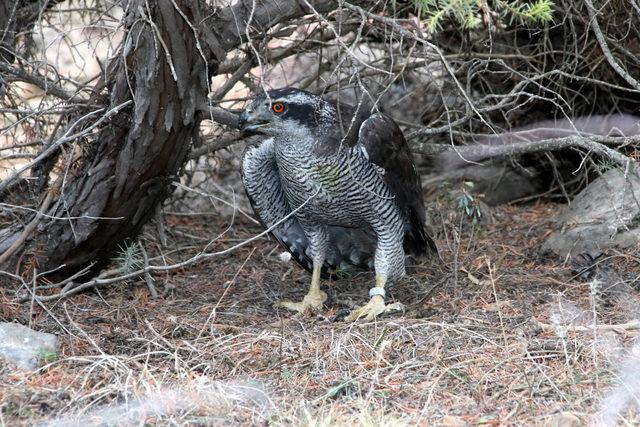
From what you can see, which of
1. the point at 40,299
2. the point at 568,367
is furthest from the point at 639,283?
the point at 40,299

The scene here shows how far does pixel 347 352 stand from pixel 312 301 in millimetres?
1377

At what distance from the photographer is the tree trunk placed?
4.83 m

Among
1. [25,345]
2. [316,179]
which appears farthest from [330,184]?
[25,345]

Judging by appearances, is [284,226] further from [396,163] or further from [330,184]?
[396,163]

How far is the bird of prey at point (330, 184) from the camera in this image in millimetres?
5449

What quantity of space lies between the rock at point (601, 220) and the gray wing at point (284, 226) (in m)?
1.44

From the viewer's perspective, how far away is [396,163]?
5.67 m

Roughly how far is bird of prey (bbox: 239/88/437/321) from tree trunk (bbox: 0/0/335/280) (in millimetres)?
442

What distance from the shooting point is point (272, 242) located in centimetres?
726

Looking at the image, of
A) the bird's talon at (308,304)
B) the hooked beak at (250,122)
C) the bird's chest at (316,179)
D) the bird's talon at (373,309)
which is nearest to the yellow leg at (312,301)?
the bird's talon at (308,304)

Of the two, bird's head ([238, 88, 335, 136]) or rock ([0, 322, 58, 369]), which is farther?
bird's head ([238, 88, 335, 136])

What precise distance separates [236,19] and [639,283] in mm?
3062

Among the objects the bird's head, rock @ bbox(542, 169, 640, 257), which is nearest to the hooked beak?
the bird's head

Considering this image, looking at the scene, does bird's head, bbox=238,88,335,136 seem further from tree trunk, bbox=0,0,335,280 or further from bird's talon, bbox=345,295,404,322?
bird's talon, bbox=345,295,404,322
